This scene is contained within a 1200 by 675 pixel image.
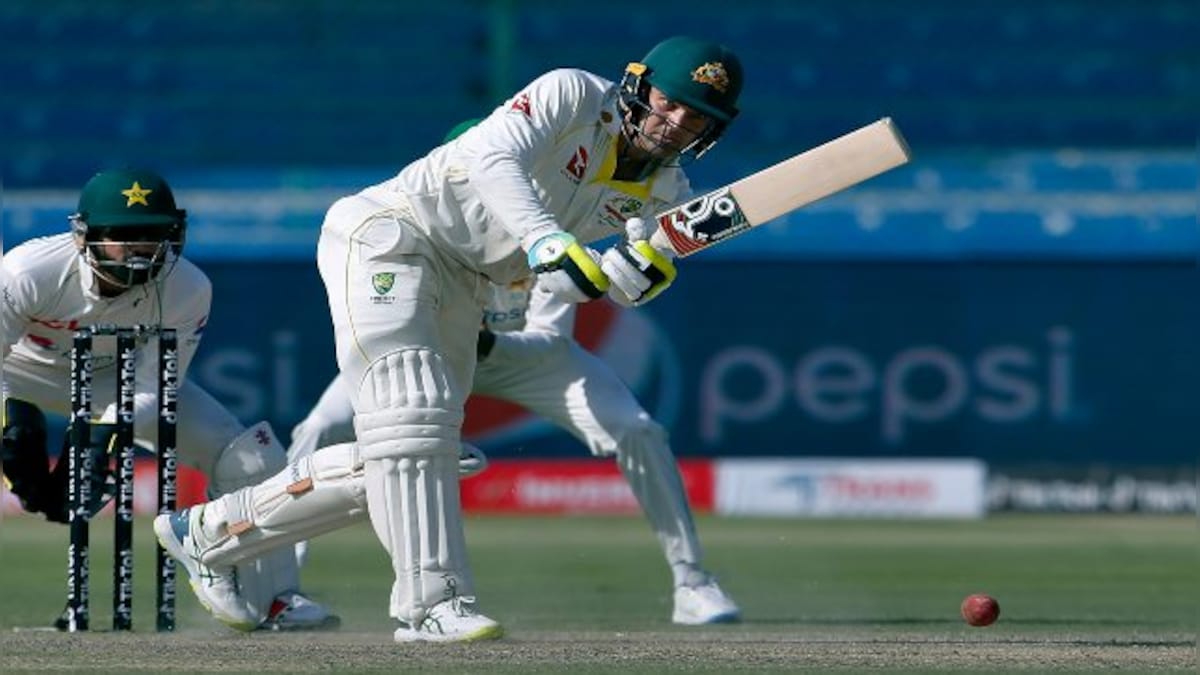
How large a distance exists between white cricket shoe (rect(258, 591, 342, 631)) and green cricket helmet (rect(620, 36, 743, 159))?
1.52m

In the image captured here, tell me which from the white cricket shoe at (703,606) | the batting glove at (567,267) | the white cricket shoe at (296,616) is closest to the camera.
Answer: the batting glove at (567,267)

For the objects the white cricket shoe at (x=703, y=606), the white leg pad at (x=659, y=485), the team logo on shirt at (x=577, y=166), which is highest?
the team logo on shirt at (x=577, y=166)

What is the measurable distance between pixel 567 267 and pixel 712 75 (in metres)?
0.61

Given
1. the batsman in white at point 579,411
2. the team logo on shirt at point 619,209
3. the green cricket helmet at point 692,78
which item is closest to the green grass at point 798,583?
the batsman in white at point 579,411

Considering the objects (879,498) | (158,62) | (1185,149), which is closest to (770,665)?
(879,498)

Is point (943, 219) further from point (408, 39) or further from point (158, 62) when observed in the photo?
point (158, 62)

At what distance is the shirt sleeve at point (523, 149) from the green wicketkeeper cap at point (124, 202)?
2.94 feet

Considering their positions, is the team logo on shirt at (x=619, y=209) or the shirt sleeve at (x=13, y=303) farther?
the shirt sleeve at (x=13, y=303)

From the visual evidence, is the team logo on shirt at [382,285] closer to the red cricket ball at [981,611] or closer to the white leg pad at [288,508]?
the white leg pad at [288,508]

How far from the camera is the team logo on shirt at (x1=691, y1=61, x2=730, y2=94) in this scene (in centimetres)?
511

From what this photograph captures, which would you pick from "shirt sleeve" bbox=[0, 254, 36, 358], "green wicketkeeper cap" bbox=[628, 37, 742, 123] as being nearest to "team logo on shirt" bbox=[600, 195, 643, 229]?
"green wicketkeeper cap" bbox=[628, 37, 742, 123]

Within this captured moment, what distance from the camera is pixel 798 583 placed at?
805cm

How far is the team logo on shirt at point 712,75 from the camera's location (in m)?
5.11

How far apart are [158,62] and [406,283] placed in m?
11.5
